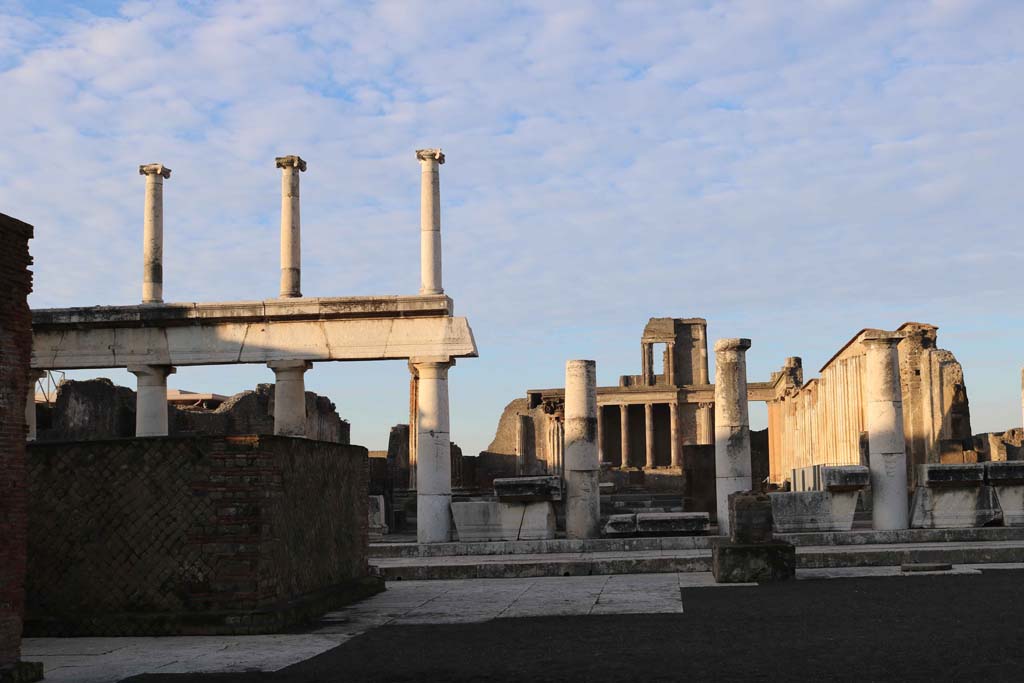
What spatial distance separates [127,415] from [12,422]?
84.6 ft

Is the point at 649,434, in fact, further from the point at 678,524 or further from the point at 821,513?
the point at 678,524

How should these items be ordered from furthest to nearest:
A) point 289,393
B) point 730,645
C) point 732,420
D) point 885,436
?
point 289,393
point 732,420
point 885,436
point 730,645

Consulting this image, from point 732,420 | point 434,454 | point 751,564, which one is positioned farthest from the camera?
point 732,420

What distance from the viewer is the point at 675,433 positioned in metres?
55.4

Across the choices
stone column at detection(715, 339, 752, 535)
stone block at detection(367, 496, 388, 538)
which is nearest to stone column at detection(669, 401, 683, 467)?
stone block at detection(367, 496, 388, 538)

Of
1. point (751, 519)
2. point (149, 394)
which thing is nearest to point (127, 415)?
point (149, 394)

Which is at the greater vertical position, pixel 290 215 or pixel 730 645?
pixel 290 215

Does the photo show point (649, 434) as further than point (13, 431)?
Yes

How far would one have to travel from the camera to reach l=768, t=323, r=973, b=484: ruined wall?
27.8 metres

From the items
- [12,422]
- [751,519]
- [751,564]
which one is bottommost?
[751,564]

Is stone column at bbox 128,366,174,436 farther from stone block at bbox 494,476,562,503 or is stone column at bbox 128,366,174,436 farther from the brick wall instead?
the brick wall

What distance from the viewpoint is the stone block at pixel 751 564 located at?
42.1ft

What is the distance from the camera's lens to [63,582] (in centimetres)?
982

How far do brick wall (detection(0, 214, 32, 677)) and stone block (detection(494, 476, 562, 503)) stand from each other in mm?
11439
